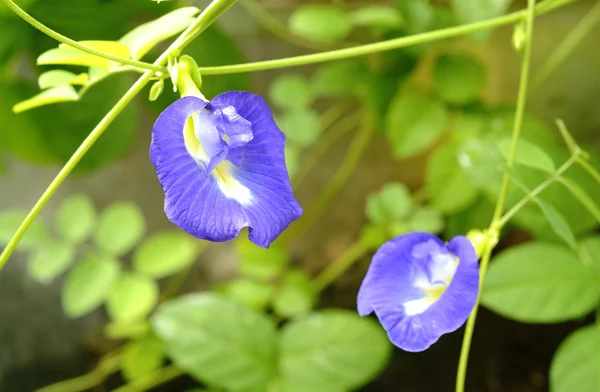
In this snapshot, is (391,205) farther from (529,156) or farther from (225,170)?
(225,170)

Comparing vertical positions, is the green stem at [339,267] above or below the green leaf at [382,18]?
below

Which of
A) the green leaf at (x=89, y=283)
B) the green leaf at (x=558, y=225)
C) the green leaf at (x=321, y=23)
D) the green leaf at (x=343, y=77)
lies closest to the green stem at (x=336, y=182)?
the green leaf at (x=343, y=77)

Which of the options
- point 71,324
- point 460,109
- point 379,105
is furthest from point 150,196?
point 460,109

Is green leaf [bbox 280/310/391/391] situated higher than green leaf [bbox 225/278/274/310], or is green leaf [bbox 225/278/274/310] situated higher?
green leaf [bbox 225/278/274/310]

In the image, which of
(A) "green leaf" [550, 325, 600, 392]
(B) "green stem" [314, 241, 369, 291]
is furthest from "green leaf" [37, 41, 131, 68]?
(B) "green stem" [314, 241, 369, 291]

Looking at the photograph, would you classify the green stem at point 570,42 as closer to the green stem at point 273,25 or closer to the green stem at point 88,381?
the green stem at point 273,25

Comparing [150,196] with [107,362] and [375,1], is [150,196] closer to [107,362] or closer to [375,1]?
[107,362]

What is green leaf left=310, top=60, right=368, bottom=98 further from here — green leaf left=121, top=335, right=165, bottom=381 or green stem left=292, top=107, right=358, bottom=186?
green leaf left=121, top=335, right=165, bottom=381
